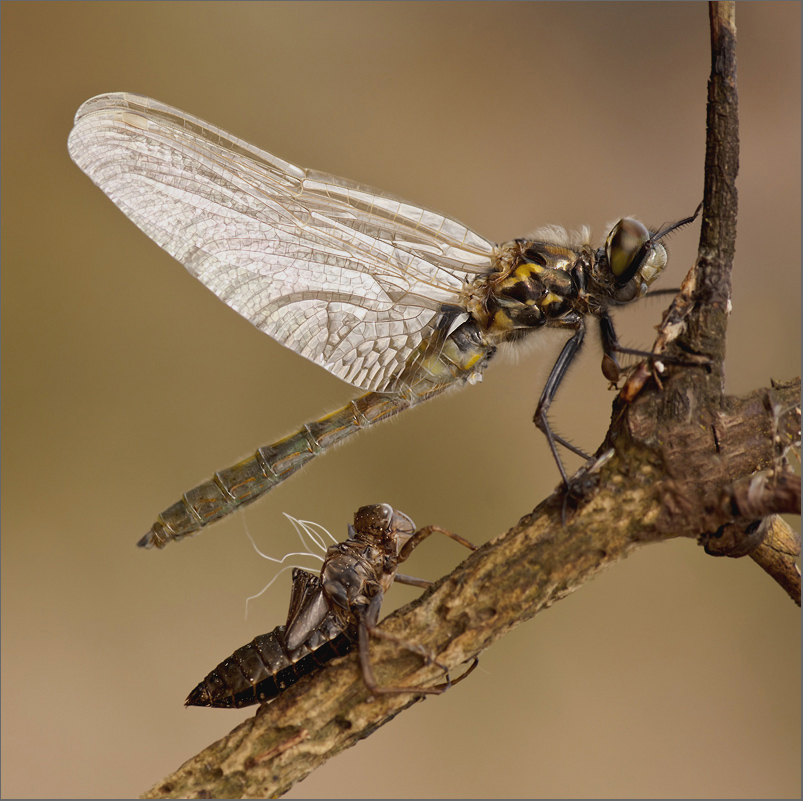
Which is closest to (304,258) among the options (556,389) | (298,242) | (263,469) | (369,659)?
(298,242)

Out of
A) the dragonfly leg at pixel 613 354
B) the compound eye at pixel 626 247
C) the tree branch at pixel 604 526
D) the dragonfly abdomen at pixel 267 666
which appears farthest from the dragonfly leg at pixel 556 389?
the dragonfly abdomen at pixel 267 666

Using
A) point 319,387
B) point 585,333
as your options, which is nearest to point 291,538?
point 319,387

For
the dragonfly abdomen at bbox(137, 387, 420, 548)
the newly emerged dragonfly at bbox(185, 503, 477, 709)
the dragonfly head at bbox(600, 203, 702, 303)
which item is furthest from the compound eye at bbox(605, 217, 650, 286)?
the newly emerged dragonfly at bbox(185, 503, 477, 709)

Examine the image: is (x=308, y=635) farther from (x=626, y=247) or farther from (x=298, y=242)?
(x=626, y=247)

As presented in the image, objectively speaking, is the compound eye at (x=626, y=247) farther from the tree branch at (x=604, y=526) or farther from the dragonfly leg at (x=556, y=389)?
the tree branch at (x=604, y=526)

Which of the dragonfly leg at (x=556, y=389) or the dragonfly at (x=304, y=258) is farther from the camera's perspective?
the dragonfly at (x=304, y=258)

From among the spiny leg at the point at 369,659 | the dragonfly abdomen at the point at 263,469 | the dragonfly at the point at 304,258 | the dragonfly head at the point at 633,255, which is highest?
the dragonfly at the point at 304,258
